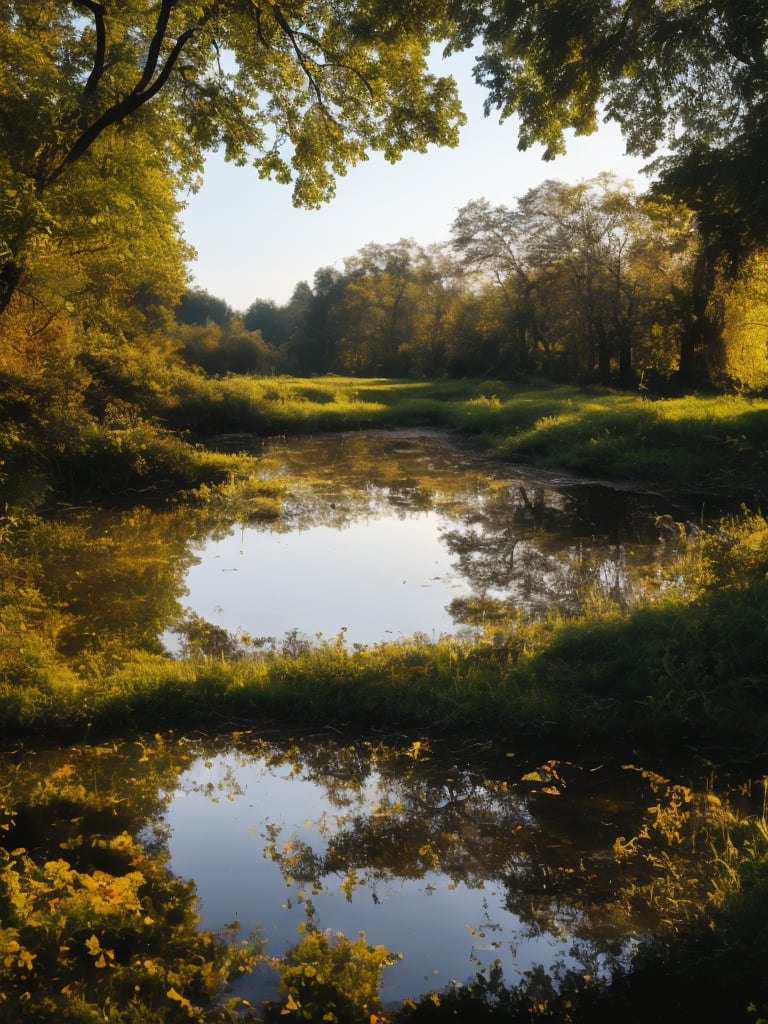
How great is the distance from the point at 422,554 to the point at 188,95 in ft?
25.9

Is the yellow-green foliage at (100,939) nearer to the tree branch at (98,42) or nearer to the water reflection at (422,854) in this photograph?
the water reflection at (422,854)

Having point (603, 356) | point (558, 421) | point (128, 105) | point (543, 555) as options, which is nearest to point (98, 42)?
point (128, 105)

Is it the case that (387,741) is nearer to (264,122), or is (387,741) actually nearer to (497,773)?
(497,773)

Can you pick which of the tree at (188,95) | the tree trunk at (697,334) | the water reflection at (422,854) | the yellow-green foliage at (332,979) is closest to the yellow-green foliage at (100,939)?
the water reflection at (422,854)

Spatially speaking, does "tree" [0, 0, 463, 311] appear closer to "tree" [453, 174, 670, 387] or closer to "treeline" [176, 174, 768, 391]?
"treeline" [176, 174, 768, 391]

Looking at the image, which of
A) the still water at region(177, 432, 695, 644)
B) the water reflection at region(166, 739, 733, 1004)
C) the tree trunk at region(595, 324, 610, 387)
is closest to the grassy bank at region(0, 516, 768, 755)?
the water reflection at region(166, 739, 733, 1004)

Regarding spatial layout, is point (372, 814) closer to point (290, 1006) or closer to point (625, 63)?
point (290, 1006)

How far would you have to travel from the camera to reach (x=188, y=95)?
1127 cm

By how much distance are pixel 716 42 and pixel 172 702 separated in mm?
9731

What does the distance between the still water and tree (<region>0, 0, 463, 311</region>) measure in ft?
18.2

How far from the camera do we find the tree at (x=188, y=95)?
30.3 ft

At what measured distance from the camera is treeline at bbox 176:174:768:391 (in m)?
29.7

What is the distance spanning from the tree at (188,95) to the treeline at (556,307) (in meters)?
7.63

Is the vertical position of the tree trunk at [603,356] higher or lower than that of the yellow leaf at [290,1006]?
higher
